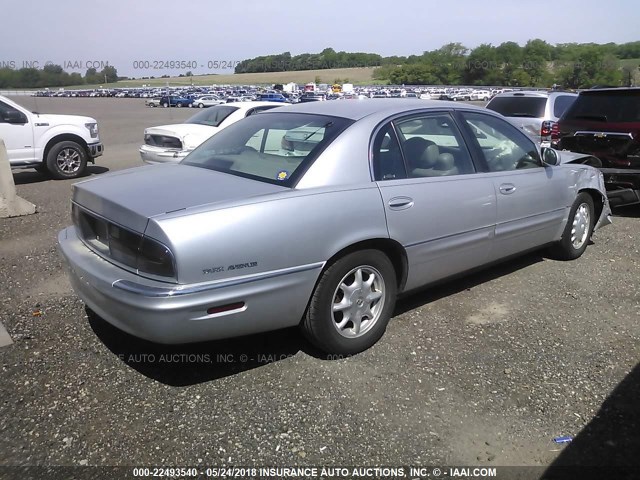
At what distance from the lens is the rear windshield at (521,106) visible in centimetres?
969

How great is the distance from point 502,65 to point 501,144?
338ft

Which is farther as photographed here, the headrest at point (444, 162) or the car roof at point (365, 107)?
the headrest at point (444, 162)

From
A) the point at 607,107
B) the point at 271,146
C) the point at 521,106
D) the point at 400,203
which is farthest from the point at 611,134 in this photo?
the point at 271,146

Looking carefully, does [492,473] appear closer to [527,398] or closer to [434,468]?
[434,468]

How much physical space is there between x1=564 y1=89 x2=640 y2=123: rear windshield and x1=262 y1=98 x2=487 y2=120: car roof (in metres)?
3.71

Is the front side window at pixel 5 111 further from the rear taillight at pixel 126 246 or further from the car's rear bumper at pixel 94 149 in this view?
the rear taillight at pixel 126 246

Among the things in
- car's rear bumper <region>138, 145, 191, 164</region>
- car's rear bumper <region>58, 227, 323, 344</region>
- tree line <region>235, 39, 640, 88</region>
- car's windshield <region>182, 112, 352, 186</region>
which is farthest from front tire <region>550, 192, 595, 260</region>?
tree line <region>235, 39, 640, 88</region>

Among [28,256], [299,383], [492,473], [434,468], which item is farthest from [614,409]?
[28,256]

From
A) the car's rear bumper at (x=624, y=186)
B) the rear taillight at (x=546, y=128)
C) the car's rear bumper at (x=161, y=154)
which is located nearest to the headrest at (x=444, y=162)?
the car's rear bumper at (x=624, y=186)

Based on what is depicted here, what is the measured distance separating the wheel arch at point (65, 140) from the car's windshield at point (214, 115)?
230 centimetres

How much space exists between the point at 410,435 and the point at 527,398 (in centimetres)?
79

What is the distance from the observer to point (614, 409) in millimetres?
2924

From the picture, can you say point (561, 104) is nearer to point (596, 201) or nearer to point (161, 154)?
point (596, 201)

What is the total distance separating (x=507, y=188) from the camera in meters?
4.21
